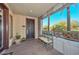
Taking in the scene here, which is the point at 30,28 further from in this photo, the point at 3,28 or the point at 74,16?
the point at 74,16

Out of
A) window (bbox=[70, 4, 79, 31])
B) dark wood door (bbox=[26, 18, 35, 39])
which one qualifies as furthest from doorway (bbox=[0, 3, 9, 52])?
dark wood door (bbox=[26, 18, 35, 39])

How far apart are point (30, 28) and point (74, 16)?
560 centimetres

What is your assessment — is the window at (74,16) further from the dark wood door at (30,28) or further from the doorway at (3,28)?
the dark wood door at (30,28)

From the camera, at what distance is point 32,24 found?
8.97m

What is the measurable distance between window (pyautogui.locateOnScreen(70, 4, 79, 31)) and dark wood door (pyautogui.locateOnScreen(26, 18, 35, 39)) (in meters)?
5.34

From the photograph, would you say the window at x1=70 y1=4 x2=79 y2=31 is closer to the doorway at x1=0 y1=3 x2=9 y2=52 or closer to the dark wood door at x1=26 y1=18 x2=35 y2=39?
the doorway at x1=0 y1=3 x2=9 y2=52

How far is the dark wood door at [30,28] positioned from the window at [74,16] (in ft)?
17.5

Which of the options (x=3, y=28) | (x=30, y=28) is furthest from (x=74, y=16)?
(x=30, y=28)

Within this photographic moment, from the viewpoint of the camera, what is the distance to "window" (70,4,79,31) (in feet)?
11.4

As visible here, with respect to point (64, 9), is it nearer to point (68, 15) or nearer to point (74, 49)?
point (68, 15)

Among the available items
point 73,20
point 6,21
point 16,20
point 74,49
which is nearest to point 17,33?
point 16,20

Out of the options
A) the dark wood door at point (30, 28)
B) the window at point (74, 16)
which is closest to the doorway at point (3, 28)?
the window at point (74, 16)

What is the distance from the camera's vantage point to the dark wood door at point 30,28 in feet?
28.4

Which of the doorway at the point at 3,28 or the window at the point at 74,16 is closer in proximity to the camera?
the window at the point at 74,16
